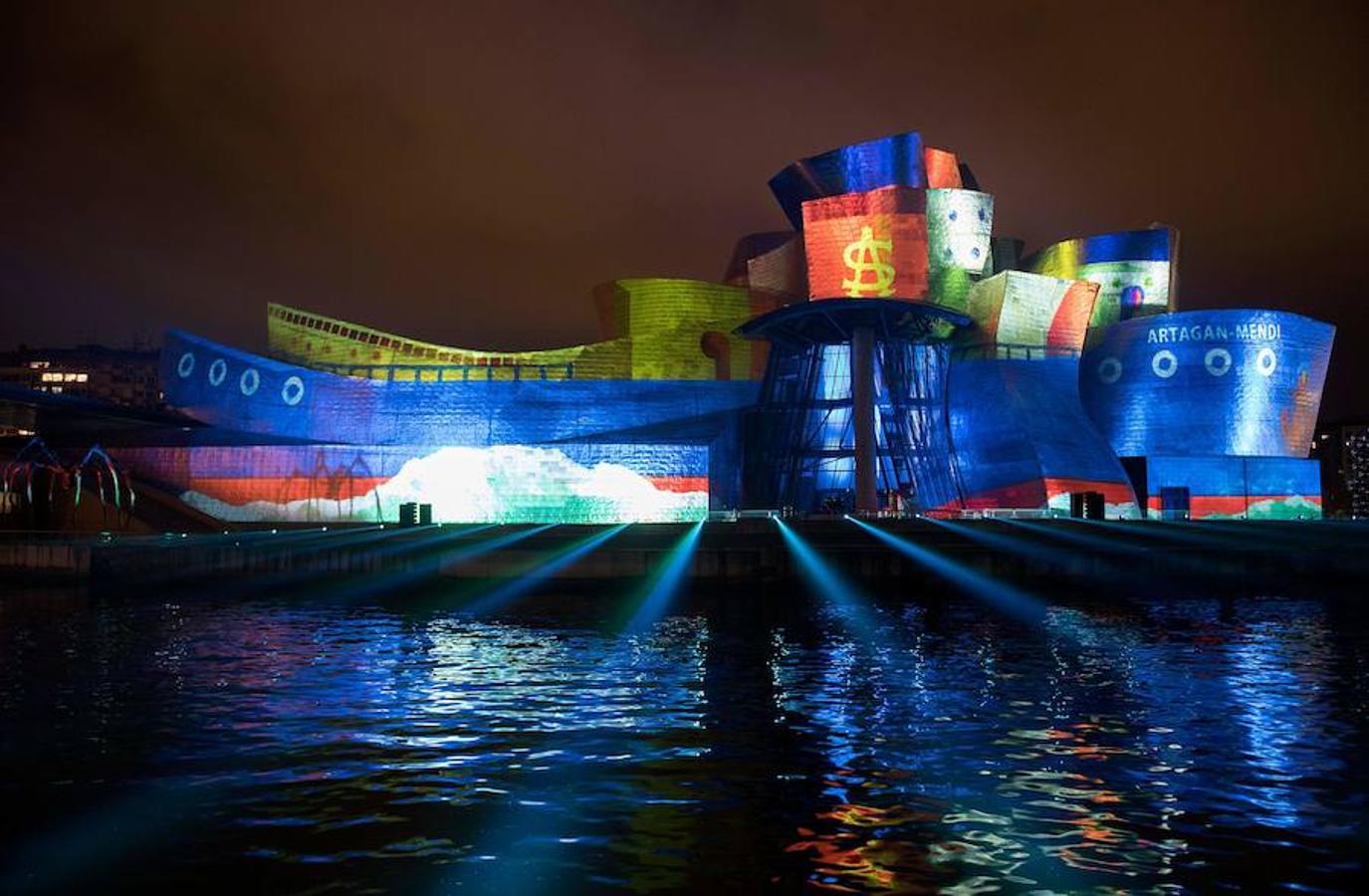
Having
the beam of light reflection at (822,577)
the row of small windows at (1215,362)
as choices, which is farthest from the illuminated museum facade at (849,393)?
the beam of light reflection at (822,577)

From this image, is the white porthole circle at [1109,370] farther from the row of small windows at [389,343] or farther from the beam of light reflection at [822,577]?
the beam of light reflection at [822,577]

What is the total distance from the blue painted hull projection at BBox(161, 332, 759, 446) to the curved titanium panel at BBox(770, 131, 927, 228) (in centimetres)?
1435

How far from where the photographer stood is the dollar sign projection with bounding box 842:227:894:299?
211ft

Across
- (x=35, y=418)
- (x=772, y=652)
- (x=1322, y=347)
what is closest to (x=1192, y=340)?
(x=1322, y=347)

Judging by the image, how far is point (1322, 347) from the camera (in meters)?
70.1

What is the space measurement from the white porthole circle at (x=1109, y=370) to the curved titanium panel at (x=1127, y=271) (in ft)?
13.3

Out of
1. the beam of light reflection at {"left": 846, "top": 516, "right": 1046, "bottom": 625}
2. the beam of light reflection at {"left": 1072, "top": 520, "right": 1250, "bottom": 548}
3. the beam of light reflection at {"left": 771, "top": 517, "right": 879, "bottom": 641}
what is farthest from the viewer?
the beam of light reflection at {"left": 1072, "top": 520, "right": 1250, "bottom": 548}

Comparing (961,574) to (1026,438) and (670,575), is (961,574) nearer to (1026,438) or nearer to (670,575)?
(670,575)

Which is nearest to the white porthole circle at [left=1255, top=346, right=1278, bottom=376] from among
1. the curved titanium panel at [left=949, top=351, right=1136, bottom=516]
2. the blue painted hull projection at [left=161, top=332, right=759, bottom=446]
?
the curved titanium panel at [left=949, top=351, right=1136, bottom=516]

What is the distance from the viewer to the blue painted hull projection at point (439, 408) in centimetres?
6275

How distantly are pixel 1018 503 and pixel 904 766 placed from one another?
51232 mm

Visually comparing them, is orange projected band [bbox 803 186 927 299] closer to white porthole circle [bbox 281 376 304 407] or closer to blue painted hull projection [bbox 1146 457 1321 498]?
blue painted hull projection [bbox 1146 457 1321 498]

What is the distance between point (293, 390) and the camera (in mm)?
63719

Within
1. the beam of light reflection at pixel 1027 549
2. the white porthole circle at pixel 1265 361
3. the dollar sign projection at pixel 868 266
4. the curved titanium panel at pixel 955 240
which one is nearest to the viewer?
the beam of light reflection at pixel 1027 549
